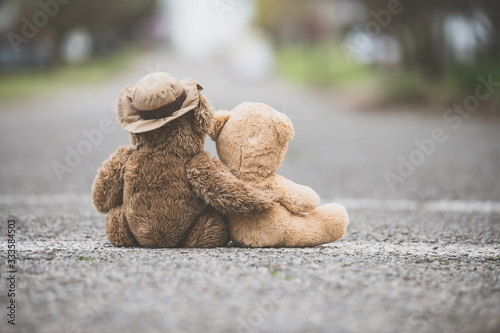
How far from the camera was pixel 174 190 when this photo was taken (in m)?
3.00

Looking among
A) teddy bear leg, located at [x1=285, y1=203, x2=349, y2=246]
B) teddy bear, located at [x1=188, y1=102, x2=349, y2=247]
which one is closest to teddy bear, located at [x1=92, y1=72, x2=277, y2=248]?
teddy bear, located at [x1=188, y1=102, x2=349, y2=247]

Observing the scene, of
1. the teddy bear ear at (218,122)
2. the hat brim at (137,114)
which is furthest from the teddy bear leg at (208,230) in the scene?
the hat brim at (137,114)

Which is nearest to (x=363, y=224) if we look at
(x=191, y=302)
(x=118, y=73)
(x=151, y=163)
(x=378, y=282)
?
(x=378, y=282)

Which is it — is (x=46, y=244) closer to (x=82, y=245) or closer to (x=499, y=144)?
(x=82, y=245)

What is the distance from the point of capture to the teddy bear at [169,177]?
9.63ft

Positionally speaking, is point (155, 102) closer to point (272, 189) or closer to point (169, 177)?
point (169, 177)

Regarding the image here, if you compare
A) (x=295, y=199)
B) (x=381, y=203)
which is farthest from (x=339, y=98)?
(x=295, y=199)

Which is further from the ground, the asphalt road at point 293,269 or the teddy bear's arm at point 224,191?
the teddy bear's arm at point 224,191

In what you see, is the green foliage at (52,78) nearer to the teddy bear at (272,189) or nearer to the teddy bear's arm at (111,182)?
the teddy bear's arm at (111,182)

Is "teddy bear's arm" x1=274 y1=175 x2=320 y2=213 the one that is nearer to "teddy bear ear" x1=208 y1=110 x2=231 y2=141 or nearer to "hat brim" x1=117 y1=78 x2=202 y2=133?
"teddy bear ear" x1=208 y1=110 x2=231 y2=141

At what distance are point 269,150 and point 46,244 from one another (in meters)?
1.56

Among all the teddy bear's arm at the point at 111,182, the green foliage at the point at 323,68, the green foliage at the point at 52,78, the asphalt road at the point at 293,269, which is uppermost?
the green foliage at the point at 323,68

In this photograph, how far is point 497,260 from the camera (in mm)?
3041

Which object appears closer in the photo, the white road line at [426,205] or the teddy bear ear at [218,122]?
the teddy bear ear at [218,122]
